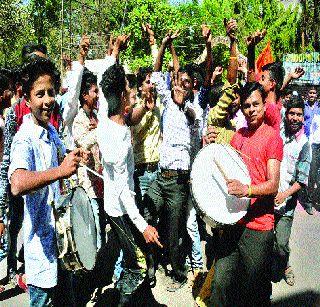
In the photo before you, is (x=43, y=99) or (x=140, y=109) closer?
(x=43, y=99)

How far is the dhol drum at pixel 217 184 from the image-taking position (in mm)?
3084

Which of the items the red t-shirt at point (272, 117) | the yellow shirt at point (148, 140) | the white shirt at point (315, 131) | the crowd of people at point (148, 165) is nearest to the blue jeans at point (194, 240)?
the crowd of people at point (148, 165)

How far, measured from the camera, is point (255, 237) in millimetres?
3113

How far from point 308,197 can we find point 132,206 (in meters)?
4.71

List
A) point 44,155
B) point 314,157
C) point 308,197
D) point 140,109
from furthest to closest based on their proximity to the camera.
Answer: point 314,157, point 308,197, point 140,109, point 44,155

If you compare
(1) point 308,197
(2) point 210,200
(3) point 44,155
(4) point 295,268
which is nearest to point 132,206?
(2) point 210,200

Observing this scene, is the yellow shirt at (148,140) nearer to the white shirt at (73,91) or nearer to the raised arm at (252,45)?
the white shirt at (73,91)

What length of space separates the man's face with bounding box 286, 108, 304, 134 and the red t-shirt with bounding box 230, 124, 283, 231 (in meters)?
1.58

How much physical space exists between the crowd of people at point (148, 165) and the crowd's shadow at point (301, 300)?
0.81ft

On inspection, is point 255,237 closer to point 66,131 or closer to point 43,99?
point 43,99

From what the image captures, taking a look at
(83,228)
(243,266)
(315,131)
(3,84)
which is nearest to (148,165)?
(243,266)

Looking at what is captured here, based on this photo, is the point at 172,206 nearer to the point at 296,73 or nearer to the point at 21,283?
the point at 21,283

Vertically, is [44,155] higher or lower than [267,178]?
higher

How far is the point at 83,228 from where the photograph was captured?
9.20 feet
